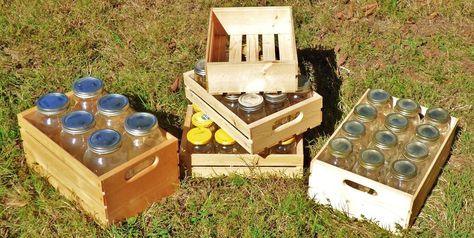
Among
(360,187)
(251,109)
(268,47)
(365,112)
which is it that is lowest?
(360,187)

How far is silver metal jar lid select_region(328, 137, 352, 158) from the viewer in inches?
146

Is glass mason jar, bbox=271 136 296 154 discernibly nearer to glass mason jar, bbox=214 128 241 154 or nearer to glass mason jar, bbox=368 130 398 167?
glass mason jar, bbox=214 128 241 154

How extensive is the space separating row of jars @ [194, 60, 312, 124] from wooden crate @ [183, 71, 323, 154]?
8 cm

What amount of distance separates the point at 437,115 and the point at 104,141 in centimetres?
205

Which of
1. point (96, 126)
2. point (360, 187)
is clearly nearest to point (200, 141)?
point (96, 126)

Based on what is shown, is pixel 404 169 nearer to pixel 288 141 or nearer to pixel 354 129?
pixel 354 129

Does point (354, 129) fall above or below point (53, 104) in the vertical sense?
below

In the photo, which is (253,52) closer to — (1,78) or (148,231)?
(148,231)

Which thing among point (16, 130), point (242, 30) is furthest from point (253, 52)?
point (16, 130)

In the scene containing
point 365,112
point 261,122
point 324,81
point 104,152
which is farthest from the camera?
point 324,81

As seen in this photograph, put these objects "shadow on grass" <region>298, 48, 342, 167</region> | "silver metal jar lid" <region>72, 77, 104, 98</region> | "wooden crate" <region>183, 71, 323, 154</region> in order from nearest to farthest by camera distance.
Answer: "wooden crate" <region>183, 71, 323, 154</region> → "silver metal jar lid" <region>72, 77, 104, 98</region> → "shadow on grass" <region>298, 48, 342, 167</region>

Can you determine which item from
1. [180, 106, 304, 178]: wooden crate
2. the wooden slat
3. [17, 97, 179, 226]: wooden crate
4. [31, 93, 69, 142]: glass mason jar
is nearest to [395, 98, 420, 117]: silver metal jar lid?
[180, 106, 304, 178]: wooden crate

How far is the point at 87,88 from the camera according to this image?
4.04 metres

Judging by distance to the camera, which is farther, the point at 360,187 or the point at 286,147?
the point at 286,147
